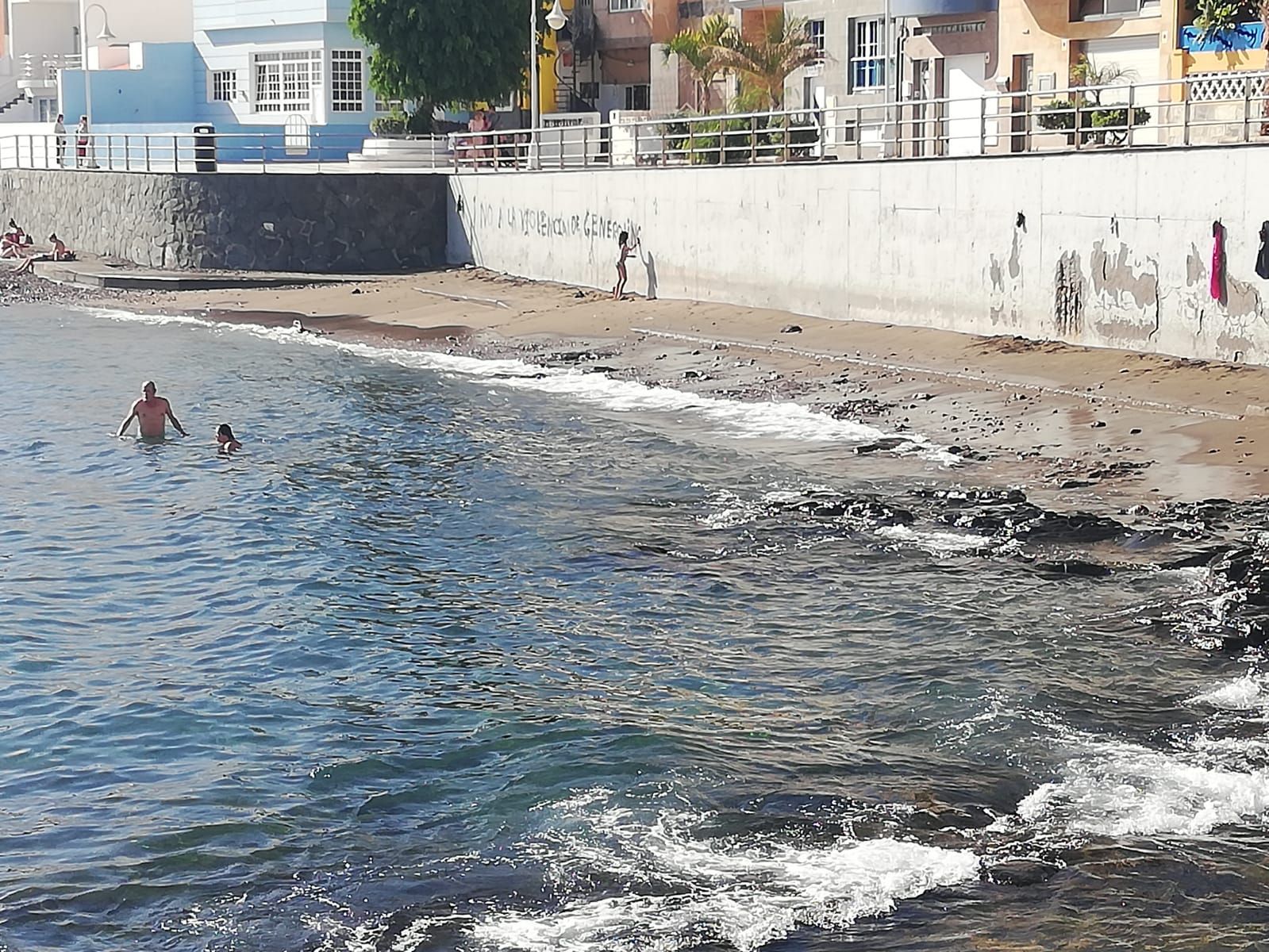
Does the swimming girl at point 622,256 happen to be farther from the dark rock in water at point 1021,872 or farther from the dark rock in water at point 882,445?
the dark rock in water at point 1021,872

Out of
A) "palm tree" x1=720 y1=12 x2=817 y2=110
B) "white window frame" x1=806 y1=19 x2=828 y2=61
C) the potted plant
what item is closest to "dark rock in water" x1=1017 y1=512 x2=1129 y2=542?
the potted plant

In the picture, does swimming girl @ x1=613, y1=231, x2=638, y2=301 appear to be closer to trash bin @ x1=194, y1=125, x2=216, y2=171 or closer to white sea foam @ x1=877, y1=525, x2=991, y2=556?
trash bin @ x1=194, y1=125, x2=216, y2=171

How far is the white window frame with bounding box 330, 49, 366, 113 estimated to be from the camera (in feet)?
178

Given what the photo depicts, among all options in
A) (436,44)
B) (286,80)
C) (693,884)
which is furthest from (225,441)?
(286,80)

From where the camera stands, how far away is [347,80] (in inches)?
2143

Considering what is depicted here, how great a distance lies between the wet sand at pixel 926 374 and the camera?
685 inches

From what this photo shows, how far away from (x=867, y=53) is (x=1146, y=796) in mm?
31861

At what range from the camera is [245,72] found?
188 ft

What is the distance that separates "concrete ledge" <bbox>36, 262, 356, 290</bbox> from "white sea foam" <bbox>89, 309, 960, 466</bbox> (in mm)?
6455

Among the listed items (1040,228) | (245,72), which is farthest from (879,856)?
(245,72)

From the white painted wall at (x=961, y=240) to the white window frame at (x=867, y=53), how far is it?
823cm

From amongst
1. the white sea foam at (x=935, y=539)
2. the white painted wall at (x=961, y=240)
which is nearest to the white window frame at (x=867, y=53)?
the white painted wall at (x=961, y=240)

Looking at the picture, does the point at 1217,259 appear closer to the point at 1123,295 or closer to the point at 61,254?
the point at 1123,295

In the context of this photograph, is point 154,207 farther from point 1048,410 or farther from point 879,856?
point 879,856
